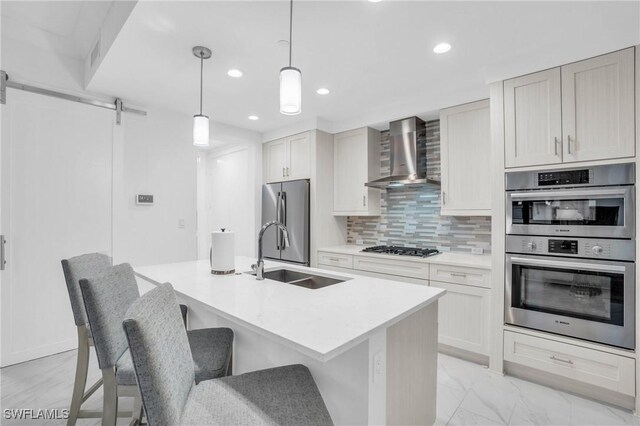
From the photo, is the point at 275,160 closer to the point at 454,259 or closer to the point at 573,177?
the point at 454,259

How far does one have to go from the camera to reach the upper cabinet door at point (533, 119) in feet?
7.21

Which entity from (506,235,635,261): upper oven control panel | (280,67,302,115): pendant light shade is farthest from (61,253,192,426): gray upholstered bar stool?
(506,235,635,261): upper oven control panel

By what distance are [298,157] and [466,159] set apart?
197cm

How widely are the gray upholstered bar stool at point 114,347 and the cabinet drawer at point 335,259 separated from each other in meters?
2.09

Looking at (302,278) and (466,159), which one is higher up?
(466,159)

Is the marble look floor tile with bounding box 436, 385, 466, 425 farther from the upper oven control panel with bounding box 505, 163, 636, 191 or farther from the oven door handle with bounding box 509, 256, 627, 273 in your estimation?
the upper oven control panel with bounding box 505, 163, 636, 191

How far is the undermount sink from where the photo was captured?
1967 mm

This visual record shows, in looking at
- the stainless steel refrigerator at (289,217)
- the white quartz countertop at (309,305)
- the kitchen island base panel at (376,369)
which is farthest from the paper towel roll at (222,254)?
the stainless steel refrigerator at (289,217)

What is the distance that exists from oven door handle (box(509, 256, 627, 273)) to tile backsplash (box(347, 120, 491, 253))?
70 cm

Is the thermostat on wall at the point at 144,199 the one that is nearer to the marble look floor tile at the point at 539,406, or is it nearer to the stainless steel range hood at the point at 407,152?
the stainless steel range hood at the point at 407,152

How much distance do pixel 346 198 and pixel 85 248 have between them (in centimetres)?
273

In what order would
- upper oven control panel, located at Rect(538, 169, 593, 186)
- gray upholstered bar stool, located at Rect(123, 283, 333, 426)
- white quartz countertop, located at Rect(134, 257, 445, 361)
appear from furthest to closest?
upper oven control panel, located at Rect(538, 169, 593, 186)
white quartz countertop, located at Rect(134, 257, 445, 361)
gray upholstered bar stool, located at Rect(123, 283, 333, 426)

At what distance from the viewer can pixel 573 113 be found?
2.13 m

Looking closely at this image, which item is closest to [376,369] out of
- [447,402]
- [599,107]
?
[447,402]
